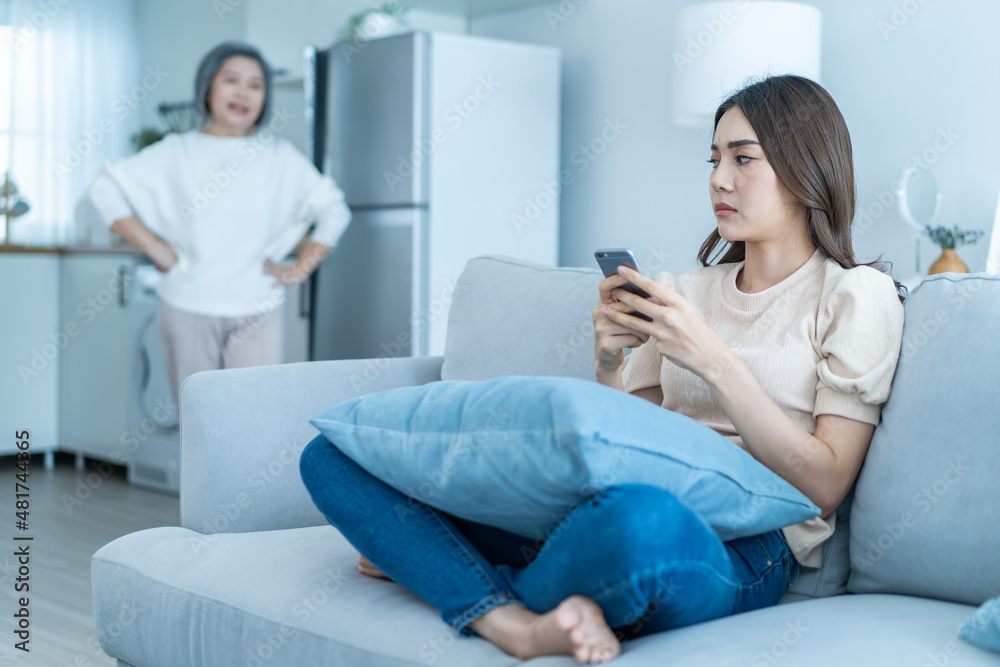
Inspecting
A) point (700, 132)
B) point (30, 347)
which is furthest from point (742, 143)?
point (30, 347)

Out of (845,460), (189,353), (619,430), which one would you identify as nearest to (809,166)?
(845,460)

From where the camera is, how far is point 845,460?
1.36 metres

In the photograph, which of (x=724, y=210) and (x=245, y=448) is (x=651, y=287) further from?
(x=245, y=448)

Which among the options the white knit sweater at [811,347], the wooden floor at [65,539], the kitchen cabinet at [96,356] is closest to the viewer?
the white knit sweater at [811,347]

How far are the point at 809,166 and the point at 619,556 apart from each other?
2.34 feet

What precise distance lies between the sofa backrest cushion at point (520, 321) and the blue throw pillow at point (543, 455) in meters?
0.51

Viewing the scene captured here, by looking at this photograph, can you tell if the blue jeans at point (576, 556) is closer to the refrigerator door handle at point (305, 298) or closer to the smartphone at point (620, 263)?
the smartphone at point (620, 263)

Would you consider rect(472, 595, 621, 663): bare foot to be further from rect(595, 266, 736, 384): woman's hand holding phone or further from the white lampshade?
the white lampshade

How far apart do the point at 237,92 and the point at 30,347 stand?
2.14 metres

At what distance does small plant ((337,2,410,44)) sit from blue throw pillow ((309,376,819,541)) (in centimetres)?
291

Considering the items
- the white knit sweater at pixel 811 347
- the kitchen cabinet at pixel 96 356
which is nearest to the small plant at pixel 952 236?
the white knit sweater at pixel 811 347

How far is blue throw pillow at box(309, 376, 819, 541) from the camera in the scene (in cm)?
111

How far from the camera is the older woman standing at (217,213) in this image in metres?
3.01

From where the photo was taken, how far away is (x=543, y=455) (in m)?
1.12
